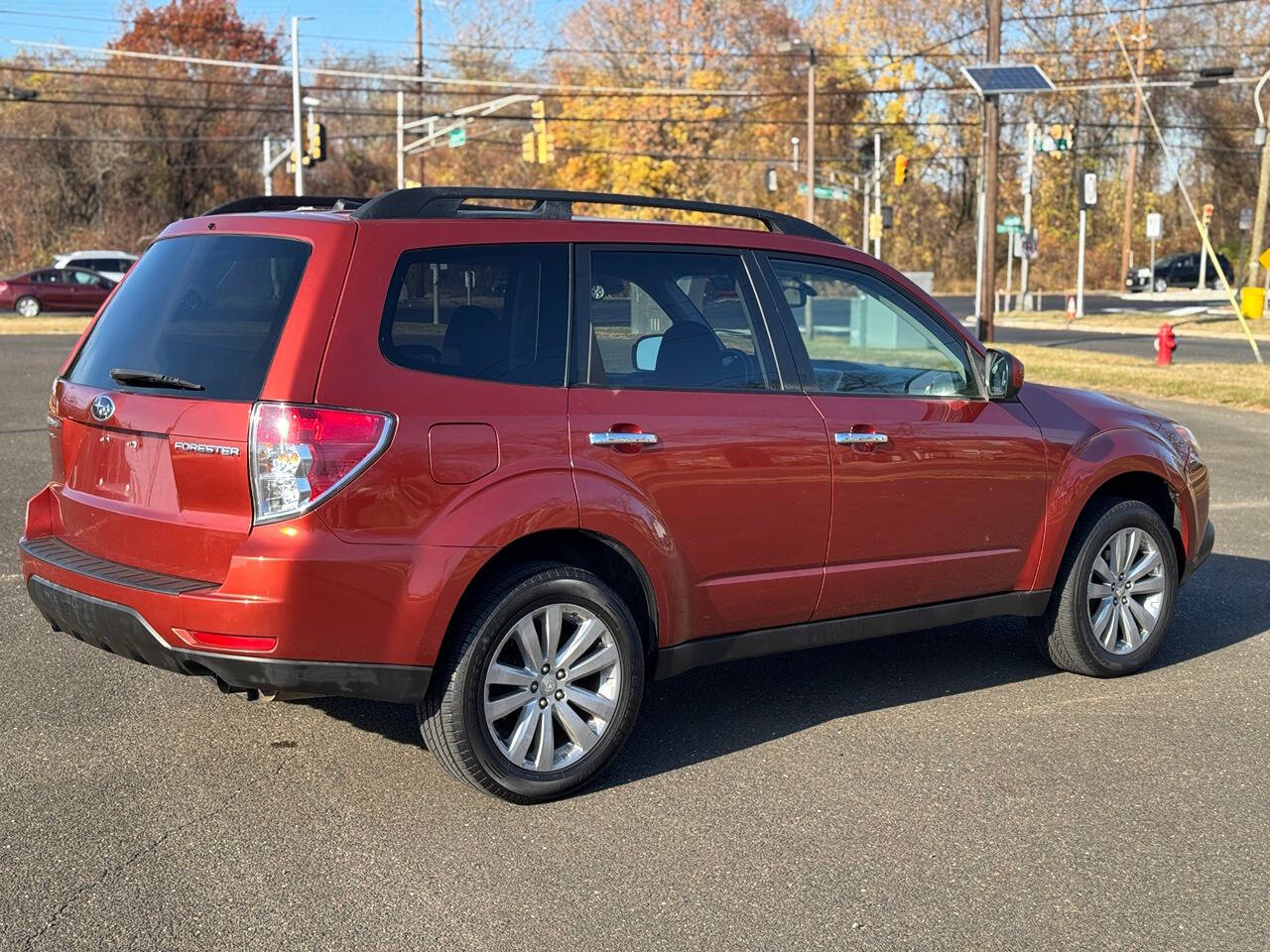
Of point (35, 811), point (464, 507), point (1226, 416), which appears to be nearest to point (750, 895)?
point (464, 507)

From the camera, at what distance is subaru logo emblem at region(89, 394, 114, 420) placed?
14.7 feet

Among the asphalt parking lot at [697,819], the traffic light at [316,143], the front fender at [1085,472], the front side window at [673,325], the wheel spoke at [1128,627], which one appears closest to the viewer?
the asphalt parking lot at [697,819]

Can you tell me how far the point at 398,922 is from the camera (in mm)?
3660

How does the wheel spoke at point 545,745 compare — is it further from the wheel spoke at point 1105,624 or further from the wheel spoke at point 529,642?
the wheel spoke at point 1105,624

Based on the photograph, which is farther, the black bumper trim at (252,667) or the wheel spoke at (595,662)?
the wheel spoke at (595,662)

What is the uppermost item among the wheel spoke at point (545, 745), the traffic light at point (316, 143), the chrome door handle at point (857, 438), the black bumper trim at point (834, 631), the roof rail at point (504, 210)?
the traffic light at point (316, 143)

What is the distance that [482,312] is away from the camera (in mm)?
4520

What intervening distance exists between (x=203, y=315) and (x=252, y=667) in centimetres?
114

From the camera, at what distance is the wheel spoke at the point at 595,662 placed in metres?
4.55

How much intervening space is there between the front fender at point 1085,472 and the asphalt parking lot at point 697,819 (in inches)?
23.0

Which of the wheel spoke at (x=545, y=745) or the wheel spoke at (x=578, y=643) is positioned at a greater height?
the wheel spoke at (x=578, y=643)

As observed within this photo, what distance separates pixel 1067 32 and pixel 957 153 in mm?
9273

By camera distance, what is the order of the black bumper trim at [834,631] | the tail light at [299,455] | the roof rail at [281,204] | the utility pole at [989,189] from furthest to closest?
1. the utility pole at [989,189]
2. the roof rail at [281,204]
3. the black bumper trim at [834,631]
4. the tail light at [299,455]

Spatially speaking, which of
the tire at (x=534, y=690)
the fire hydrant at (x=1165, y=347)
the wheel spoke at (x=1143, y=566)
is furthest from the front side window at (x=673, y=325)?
the fire hydrant at (x=1165, y=347)
